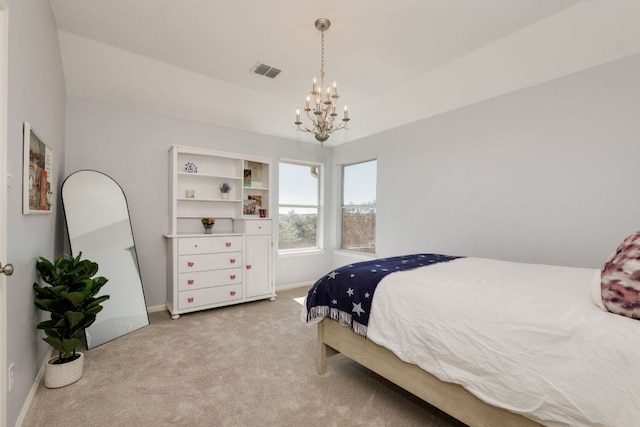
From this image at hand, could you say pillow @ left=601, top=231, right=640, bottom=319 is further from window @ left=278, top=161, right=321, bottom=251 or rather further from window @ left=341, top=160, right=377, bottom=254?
window @ left=278, top=161, right=321, bottom=251

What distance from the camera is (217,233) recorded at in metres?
3.81

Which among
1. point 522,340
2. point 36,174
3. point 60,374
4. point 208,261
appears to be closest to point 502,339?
point 522,340

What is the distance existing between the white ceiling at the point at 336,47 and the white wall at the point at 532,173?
0.20 meters

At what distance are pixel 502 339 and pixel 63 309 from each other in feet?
8.71

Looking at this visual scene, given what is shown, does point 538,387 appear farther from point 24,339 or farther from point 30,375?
point 30,375

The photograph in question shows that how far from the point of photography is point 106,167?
10.6ft

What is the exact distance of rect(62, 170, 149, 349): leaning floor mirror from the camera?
2.75m

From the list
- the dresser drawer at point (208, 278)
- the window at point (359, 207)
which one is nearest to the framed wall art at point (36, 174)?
the dresser drawer at point (208, 278)

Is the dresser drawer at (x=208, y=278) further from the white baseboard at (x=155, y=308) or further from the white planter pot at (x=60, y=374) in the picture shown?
the white planter pot at (x=60, y=374)

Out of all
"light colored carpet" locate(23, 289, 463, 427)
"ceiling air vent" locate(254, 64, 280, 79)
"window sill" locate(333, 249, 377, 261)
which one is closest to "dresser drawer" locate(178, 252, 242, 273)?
"light colored carpet" locate(23, 289, 463, 427)

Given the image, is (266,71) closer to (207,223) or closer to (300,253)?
(207,223)

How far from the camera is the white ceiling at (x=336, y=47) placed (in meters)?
2.19

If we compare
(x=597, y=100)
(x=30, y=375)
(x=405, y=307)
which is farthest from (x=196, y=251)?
(x=597, y=100)

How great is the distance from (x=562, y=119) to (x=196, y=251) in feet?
12.9
